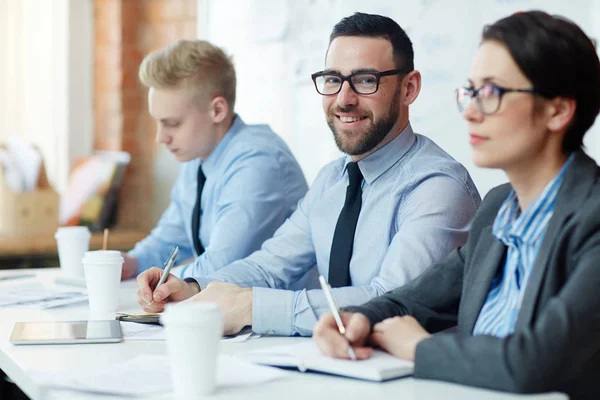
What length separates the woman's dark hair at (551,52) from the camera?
130 centimetres

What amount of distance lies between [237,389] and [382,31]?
1074 mm

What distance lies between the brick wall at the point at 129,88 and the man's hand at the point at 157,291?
272 centimetres

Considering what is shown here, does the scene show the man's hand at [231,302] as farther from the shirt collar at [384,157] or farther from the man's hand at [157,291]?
the shirt collar at [384,157]

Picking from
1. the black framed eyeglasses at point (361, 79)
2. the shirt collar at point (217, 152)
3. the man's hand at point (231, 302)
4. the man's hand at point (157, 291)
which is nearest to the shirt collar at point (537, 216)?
the man's hand at point (231, 302)

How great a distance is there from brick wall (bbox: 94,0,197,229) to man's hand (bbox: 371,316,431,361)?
329 cm

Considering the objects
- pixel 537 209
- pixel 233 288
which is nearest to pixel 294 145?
pixel 233 288

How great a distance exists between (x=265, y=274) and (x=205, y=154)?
0.81 m

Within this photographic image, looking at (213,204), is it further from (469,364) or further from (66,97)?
(66,97)

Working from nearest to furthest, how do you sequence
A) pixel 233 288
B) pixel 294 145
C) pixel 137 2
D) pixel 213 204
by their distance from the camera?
1. pixel 233 288
2. pixel 213 204
3. pixel 294 145
4. pixel 137 2

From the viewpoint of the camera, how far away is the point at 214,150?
9.05ft

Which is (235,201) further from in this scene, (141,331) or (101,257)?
(141,331)

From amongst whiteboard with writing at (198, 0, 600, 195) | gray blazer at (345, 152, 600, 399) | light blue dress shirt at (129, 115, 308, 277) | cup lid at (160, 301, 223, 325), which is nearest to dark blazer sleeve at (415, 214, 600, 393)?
gray blazer at (345, 152, 600, 399)

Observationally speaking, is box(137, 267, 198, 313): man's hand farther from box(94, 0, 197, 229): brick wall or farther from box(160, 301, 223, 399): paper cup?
box(94, 0, 197, 229): brick wall

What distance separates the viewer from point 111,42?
4.56 m
